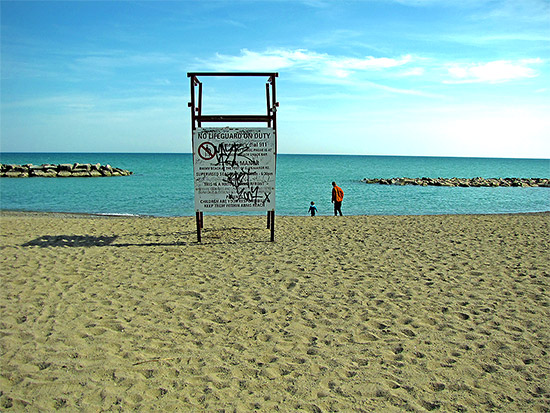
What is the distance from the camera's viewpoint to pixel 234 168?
9.65m

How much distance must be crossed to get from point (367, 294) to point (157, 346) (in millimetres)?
3147

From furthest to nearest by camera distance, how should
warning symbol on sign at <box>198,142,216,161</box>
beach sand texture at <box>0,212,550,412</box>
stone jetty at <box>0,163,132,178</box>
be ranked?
stone jetty at <box>0,163,132,178</box> → warning symbol on sign at <box>198,142,216,161</box> → beach sand texture at <box>0,212,550,412</box>

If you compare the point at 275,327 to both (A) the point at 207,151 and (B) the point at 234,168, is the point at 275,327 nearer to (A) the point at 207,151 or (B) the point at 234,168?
(B) the point at 234,168

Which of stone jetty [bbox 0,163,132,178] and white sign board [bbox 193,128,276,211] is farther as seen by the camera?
stone jetty [bbox 0,163,132,178]

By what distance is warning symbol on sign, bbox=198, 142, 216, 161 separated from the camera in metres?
9.42

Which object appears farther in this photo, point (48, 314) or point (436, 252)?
point (436, 252)

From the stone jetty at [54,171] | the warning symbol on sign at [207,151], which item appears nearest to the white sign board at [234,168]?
the warning symbol on sign at [207,151]

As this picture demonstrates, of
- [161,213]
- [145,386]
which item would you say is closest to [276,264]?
[145,386]

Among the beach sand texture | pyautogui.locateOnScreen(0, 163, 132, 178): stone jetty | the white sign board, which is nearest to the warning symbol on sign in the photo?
the white sign board

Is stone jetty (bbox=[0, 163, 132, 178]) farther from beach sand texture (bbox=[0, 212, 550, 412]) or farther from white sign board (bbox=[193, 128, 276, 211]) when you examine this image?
white sign board (bbox=[193, 128, 276, 211])

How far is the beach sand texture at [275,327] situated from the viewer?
3596 millimetres

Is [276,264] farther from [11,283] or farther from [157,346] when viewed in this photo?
[11,283]

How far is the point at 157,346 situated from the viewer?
4.46 metres

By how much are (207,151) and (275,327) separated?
5.51 meters
